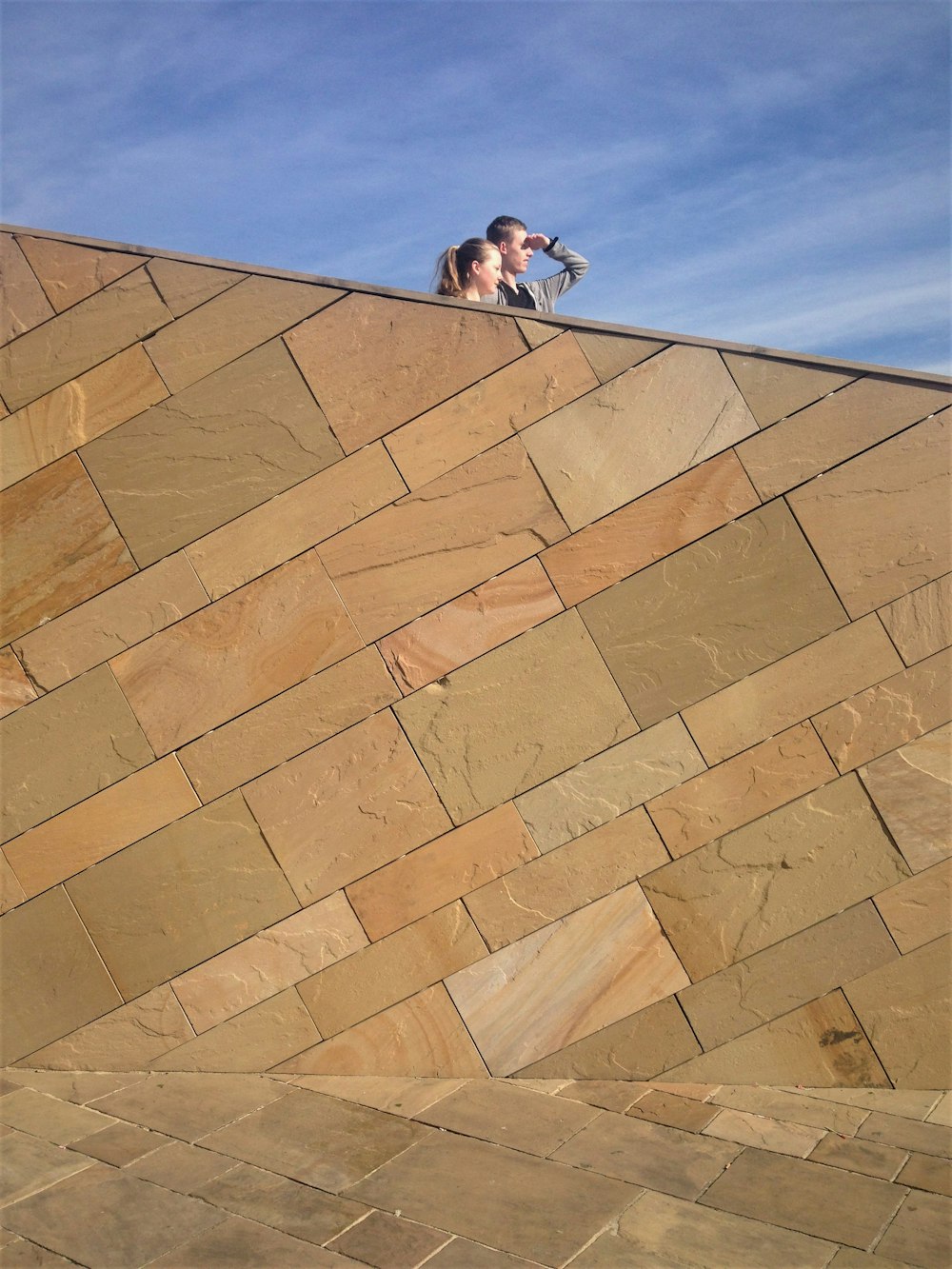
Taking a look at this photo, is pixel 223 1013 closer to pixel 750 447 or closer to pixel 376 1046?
pixel 376 1046

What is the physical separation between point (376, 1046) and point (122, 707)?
208 cm

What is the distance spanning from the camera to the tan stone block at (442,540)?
527 cm

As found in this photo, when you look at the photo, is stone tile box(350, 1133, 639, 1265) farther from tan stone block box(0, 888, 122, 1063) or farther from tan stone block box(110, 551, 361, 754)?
tan stone block box(110, 551, 361, 754)

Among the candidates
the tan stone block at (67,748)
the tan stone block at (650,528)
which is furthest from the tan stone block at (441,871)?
the tan stone block at (67,748)

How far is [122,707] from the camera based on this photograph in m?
5.56

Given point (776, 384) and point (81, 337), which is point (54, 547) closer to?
point (81, 337)

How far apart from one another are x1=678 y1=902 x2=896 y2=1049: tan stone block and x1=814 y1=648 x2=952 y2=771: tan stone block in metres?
0.73

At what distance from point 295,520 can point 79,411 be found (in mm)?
1262

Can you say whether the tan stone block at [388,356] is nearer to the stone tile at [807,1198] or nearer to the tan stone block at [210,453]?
the tan stone block at [210,453]

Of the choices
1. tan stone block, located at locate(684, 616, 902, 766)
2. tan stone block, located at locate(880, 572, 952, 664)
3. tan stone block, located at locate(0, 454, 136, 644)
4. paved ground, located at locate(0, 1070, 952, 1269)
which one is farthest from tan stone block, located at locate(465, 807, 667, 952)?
tan stone block, located at locate(0, 454, 136, 644)

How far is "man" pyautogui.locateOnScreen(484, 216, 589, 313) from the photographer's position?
5934 millimetres

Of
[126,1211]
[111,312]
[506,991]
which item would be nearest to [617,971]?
[506,991]

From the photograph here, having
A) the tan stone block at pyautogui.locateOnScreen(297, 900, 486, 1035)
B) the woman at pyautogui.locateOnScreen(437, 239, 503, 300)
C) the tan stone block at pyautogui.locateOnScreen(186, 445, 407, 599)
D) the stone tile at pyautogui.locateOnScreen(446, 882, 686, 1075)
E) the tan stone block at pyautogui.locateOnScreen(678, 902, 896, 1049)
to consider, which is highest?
the woman at pyautogui.locateOnScreen(437, 239, 503, 300)

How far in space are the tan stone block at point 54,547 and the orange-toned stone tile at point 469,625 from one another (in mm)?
1463
